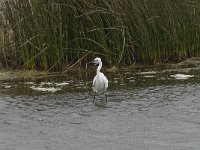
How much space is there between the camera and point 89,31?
14047 millimetres

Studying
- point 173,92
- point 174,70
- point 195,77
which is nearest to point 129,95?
point 173,92

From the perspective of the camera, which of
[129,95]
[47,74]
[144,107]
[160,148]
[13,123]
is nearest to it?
[160,148]

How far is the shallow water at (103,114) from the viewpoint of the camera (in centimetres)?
788

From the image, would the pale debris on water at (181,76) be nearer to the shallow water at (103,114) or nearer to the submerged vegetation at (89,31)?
the shallow water at (103,114)

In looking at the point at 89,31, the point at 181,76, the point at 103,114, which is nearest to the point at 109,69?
the point at 89,31

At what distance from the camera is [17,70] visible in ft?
47.4

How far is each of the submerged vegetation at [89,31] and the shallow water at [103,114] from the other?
1.07 meters

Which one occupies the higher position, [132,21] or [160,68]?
[132,21]

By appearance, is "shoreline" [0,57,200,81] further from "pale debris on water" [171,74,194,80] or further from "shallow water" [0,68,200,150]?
"pale debris on water" [171,74,194,80]

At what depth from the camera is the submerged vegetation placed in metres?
13.9

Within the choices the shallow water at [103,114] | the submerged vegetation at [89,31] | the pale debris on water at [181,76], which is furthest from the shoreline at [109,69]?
the pale debris on water at [181,76]

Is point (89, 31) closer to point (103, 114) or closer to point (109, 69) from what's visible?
point (109, 69)

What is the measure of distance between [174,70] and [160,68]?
0.52 metres

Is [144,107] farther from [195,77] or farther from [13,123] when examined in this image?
[195,77]
